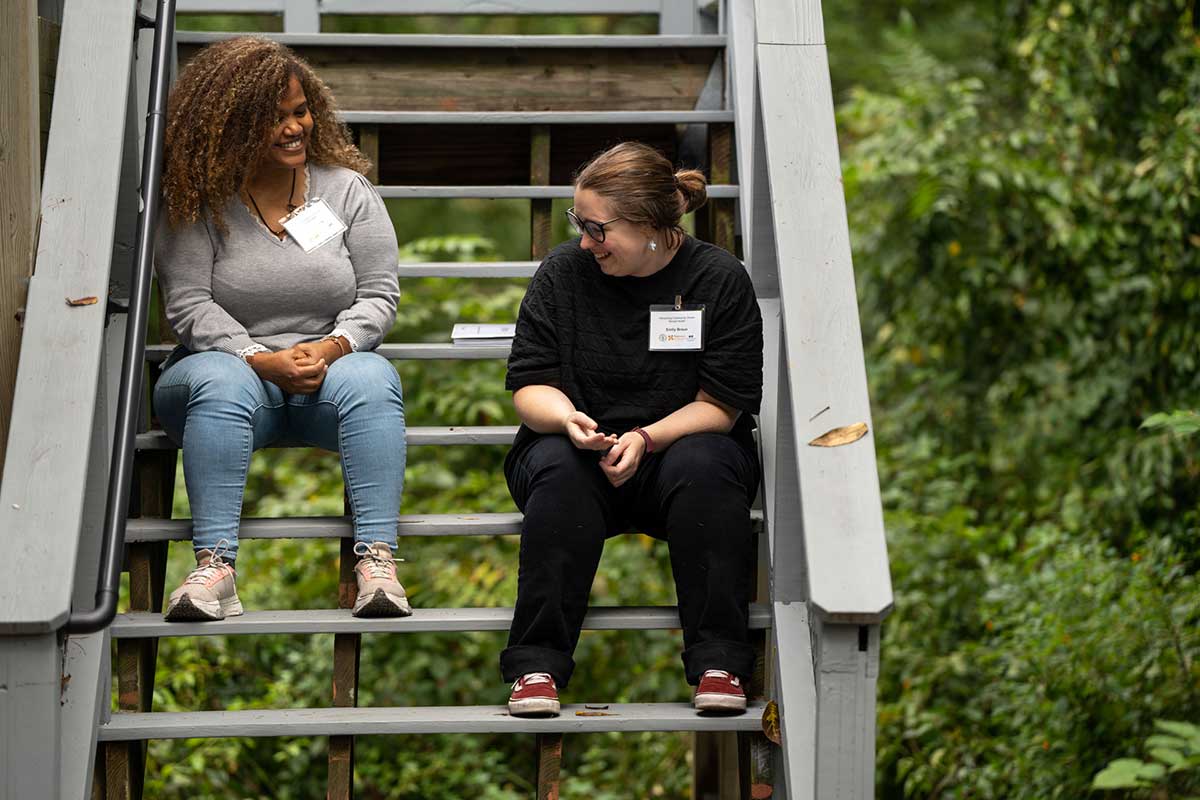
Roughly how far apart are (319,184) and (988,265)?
303 centimetres

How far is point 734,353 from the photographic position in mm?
2656

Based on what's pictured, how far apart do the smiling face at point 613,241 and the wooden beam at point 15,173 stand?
102 centimetres

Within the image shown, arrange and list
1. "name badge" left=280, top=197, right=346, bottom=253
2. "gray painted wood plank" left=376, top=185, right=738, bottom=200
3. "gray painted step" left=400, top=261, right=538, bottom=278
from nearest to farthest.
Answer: "name badge" left=280, top=197, right=346, bottom=253 → "gray painted step" left=400, top=261, right=538, bottom=278 → "gray painted wood plank" left=376, top=185, right=738, bottom=200

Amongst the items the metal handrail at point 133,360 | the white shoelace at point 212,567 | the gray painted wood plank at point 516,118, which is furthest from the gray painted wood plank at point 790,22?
the white shoelace at point 212,567

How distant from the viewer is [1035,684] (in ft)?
13.0

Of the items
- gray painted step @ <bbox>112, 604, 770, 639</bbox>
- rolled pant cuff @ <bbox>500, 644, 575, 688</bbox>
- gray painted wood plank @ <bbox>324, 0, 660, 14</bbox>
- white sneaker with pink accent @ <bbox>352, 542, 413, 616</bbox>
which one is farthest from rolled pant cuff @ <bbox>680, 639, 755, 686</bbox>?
gray painted wood plank @ <bbox>324, 0, 660, 14</bbox>

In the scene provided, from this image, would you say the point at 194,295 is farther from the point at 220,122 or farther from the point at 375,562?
the point at 375,562

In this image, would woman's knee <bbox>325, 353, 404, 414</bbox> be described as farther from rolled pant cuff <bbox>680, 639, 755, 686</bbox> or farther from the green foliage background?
the green foliage background

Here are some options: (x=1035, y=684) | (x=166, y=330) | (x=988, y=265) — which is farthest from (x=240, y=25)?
(x=1035, y=684)

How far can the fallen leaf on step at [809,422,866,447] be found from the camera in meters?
2.22

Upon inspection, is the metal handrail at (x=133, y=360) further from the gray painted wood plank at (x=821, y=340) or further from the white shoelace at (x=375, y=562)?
the gray painted wood plank at (x=821, y=340)

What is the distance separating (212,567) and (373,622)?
33 centimetres

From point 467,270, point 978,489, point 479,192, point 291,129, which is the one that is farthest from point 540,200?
point 978,489

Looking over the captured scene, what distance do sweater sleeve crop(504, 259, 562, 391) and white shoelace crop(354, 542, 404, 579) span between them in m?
0.43
